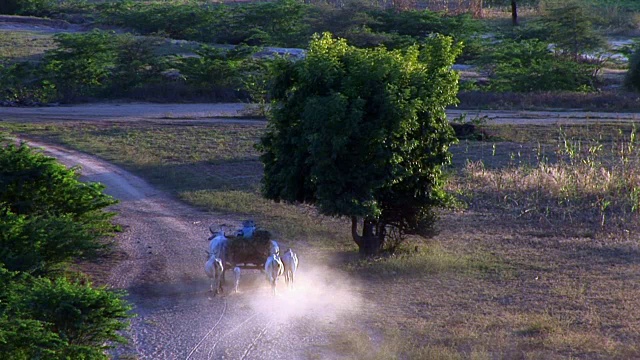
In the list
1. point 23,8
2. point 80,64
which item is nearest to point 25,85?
point 80,64

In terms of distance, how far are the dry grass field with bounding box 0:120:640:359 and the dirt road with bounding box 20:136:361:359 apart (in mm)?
371

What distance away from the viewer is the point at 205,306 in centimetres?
1041

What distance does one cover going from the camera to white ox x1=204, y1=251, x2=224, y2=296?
10.6 metres

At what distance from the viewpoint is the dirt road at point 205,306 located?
8945 mm

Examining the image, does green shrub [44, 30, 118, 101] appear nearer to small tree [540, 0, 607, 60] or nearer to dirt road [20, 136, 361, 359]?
small tree [540, 0, 607, 60]

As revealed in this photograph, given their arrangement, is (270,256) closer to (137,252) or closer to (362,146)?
(362,146)

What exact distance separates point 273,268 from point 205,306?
0.89m

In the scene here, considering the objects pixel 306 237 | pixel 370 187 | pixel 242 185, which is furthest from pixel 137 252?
pixel 242 185

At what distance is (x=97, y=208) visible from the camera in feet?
43.0

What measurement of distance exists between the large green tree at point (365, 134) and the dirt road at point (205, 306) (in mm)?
1071

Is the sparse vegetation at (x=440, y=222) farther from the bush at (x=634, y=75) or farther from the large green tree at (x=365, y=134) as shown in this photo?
the large green tree at (x=365, y=134)

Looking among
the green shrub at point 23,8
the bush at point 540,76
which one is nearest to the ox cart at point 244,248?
the bush at point 540,76

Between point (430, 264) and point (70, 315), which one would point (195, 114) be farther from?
point (70, 315)

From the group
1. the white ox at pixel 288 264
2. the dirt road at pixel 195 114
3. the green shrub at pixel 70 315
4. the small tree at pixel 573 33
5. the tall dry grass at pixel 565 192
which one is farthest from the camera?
the small tree at pixel 573 33
